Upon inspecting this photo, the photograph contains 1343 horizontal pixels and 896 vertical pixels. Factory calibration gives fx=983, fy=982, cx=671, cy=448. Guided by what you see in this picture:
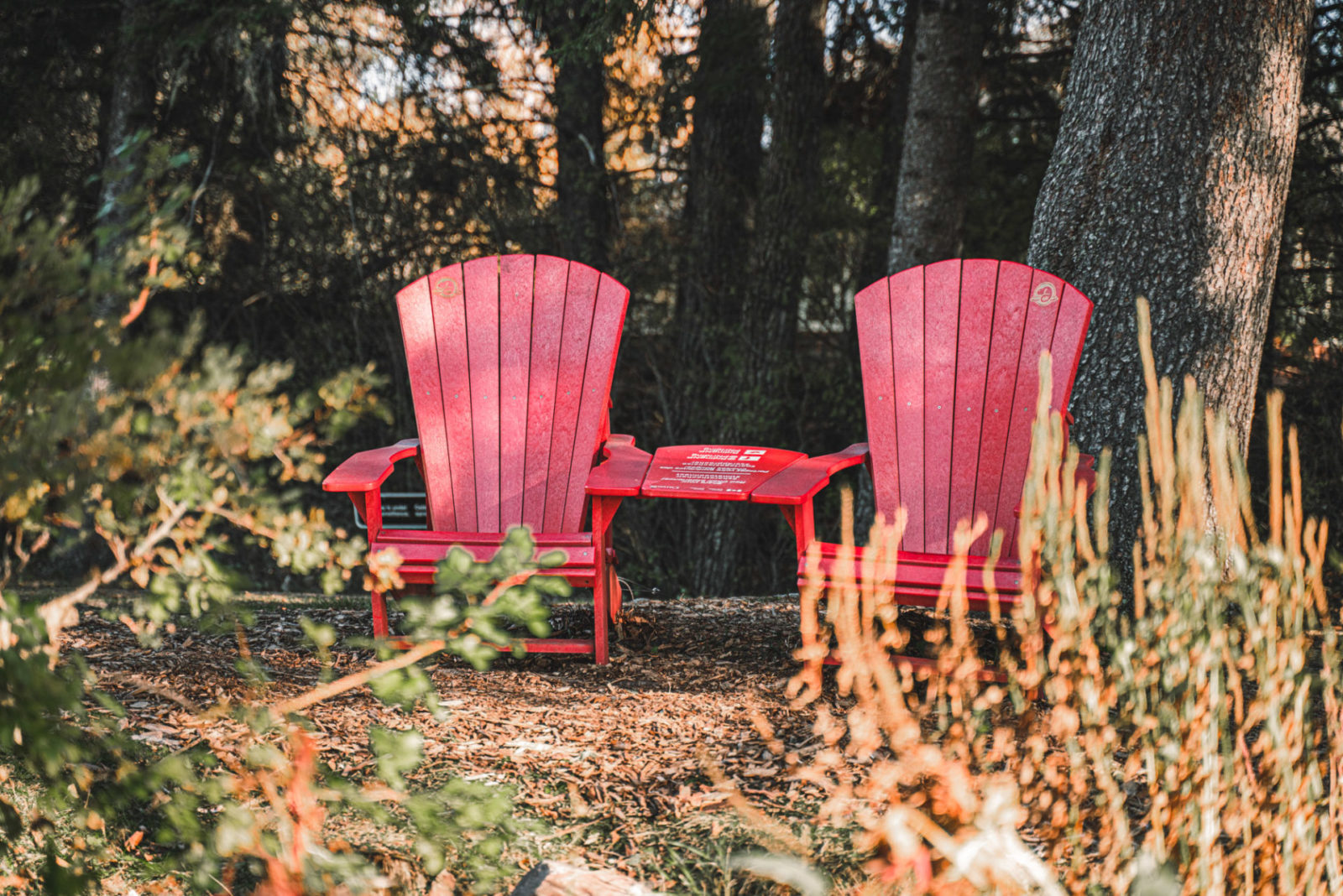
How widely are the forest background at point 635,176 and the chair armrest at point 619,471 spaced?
2489 mm

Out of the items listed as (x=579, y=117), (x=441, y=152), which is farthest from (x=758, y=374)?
(x=441, y=152)

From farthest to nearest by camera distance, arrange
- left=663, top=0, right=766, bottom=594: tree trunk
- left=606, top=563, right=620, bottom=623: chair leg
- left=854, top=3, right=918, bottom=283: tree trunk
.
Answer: left=854, top=3, right=918, bottom=283: tree trunk
left=663, top=0, right=766, bottom=594: tree trunk
left=606, top=563, right=620, bottom=623: chair leg

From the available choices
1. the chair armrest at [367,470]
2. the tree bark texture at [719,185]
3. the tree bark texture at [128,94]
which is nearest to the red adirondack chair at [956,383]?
the chair armrest at [367,470]

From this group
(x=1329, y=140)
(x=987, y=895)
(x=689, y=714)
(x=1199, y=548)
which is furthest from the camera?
(x=1329, y=140)

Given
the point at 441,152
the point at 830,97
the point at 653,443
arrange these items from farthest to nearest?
1. the point at 830,97
2. the point at 441,152
3. the point at 653,443

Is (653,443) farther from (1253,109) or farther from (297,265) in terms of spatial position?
(1253,109)

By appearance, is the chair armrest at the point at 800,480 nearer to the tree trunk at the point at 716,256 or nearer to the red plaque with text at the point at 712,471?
the red plaque with text at the point at 712,471

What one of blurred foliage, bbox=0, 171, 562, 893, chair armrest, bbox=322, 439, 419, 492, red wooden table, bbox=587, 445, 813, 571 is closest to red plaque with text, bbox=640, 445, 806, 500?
red wooden table, bbox=587, 445, 813, 571

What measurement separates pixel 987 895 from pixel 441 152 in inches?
239

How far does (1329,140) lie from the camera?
527cm

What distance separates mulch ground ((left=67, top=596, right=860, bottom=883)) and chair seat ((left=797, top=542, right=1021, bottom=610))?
35cm

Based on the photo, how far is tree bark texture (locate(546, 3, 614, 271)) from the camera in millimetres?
5945

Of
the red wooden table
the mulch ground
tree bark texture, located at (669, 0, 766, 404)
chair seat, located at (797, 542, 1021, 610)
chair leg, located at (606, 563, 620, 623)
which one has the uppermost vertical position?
tree bark texture, located at (669, 0, 766, 404)

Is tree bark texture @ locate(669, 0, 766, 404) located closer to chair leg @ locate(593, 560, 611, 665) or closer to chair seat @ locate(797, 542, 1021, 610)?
chair leg @ locate(593, 560, 611, 665)
